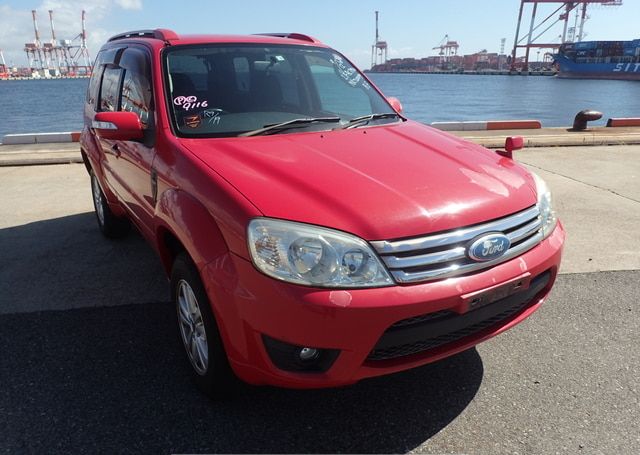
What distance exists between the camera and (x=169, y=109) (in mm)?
2916

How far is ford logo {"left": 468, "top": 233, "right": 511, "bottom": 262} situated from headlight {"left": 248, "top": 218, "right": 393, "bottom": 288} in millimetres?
422

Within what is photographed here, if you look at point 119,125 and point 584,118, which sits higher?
point 119,125

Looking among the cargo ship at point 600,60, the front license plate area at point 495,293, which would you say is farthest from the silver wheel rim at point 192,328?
the cargo ship at point 600,60

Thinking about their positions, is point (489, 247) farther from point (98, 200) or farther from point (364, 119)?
point (98, 200)

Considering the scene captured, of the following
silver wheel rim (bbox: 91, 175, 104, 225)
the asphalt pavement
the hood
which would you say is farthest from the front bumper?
silver wheel rim (bbox: 91, 175, 104, 225)

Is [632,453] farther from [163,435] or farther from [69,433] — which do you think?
[69,433]

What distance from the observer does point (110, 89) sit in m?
4.08

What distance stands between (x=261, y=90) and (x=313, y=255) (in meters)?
1.68

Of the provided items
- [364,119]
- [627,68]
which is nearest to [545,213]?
[364,119]

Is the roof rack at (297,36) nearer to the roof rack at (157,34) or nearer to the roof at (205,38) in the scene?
the roof at (205,38)

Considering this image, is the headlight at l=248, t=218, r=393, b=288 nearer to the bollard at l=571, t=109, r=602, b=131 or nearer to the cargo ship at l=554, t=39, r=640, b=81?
the bollard at l=571, t=109, r=602, b=131

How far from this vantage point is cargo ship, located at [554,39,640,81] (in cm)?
7981

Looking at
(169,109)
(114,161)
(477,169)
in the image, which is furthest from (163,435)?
(114,161)

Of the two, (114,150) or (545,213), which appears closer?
Result: (545,213)
